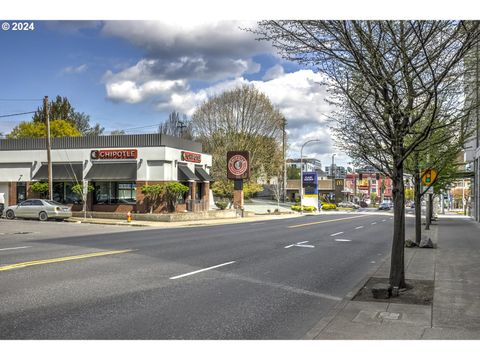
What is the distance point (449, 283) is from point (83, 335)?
23.7 feet

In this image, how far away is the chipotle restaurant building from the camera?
3750 cm

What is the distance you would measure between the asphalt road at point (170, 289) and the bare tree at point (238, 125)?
40.1 meters

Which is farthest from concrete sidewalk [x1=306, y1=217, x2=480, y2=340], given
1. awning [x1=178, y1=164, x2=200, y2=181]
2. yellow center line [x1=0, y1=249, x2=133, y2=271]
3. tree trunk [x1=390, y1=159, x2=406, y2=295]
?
awning [x1=178, y1=164, x2=200, y2=181]

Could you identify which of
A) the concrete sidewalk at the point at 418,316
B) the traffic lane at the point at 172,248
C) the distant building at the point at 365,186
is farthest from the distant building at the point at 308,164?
the concrete sidewalk at the point at 418,316

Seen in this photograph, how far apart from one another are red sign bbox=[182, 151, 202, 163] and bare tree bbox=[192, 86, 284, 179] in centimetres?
1340

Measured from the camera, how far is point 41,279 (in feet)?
32.1

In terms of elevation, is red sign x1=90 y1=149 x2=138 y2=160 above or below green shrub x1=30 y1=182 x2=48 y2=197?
above

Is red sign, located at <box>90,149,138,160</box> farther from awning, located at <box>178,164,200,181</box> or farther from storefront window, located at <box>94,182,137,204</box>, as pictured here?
awning, located at <box>178,164,200,181</box>

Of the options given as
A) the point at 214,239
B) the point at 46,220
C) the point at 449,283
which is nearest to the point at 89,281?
the point at 449,283

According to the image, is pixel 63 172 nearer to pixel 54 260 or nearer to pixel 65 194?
pixel 65 194

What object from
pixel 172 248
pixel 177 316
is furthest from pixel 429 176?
pixel 177 316

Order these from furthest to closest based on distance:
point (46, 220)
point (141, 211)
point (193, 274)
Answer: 1. point (141, 211)
2. point (46, 220)
3. point (193, 274)

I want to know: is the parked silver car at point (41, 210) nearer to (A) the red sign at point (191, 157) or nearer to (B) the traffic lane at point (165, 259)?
(A) the red sign at point (191, 157)

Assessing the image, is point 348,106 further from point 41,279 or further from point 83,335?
point 41,279
